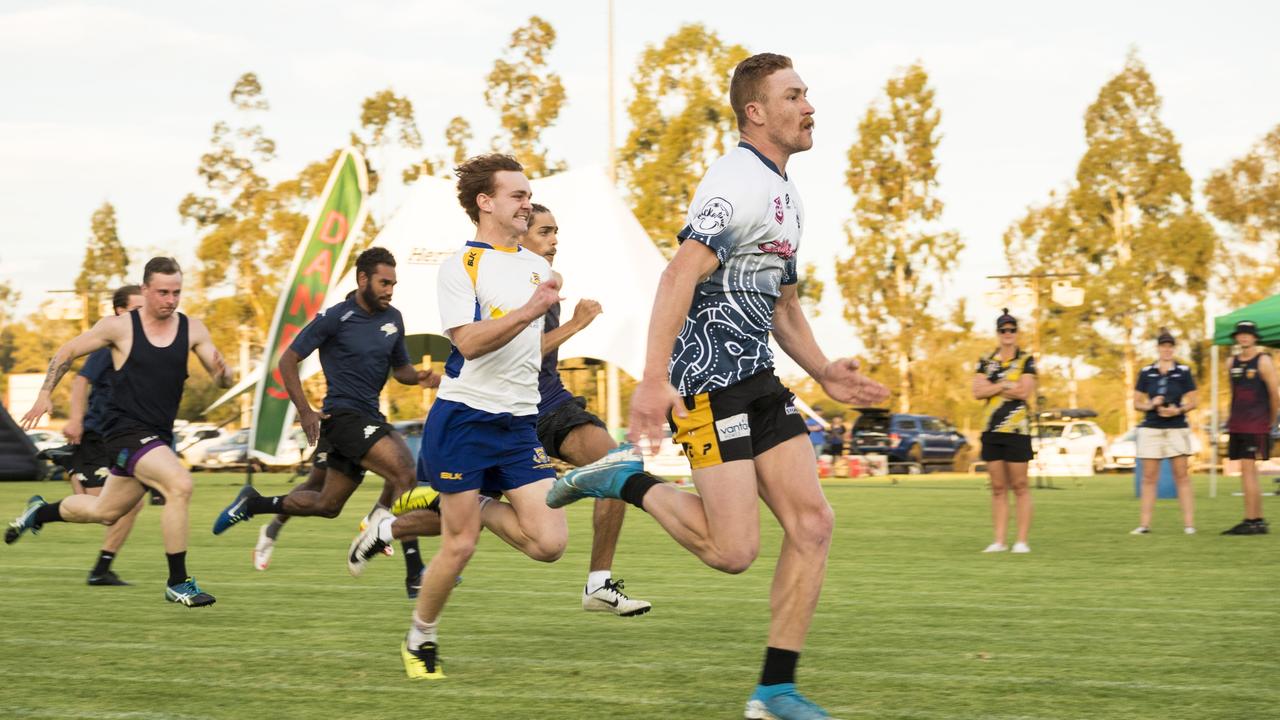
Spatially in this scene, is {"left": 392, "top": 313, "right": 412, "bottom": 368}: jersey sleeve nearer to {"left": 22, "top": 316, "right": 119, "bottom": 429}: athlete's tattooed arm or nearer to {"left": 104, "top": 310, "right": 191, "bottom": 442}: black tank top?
{"left": 104, "top": 310, "right": 191, "bottom": 442}: black tank top

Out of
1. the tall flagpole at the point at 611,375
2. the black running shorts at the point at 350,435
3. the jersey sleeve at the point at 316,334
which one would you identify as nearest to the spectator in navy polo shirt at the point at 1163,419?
the black running shorts at the point at 350,435

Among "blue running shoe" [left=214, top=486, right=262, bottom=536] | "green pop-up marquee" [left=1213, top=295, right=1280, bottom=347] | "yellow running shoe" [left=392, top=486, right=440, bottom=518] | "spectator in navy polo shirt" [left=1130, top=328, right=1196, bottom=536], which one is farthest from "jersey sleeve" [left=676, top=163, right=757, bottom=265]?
"green pop-up marquee" [left=1213, top=295, right=1280, bottom=347]

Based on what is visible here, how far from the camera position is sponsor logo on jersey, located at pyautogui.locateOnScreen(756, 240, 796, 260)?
475cm

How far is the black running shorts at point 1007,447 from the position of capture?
1169 cm

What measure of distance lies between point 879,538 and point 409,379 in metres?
6.72

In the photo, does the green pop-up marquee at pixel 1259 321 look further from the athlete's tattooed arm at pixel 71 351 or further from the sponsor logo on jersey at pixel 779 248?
the sponsor logo on jersey at pixel 779 248

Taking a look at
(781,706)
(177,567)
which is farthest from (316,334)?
(781,706)

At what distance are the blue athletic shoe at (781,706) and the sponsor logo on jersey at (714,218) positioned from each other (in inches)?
56.4

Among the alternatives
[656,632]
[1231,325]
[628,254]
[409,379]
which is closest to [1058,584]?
[656,632]

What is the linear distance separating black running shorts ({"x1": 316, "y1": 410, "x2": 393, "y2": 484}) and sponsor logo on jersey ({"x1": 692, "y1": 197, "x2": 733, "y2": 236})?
4.61 metres

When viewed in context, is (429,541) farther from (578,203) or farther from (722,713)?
(578,203)

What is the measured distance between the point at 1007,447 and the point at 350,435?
5.46m

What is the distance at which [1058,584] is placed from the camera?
374 inches

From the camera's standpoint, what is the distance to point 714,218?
460 cm
